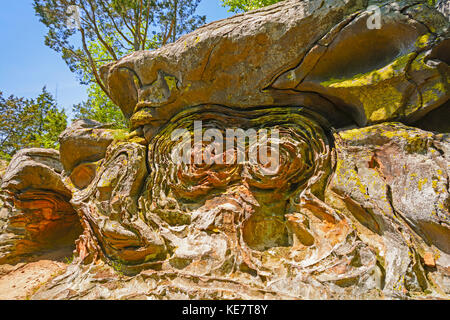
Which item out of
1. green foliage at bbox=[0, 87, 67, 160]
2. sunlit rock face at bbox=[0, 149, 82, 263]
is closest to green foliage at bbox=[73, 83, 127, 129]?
green foliage at bbox=[0, 87, 67, 160]

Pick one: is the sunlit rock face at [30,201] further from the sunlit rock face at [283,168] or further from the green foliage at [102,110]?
the green foliage at [102,110]

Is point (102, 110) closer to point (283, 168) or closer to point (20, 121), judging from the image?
point (20, 121)

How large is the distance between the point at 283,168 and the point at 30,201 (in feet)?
20.0

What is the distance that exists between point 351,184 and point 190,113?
3292 mm

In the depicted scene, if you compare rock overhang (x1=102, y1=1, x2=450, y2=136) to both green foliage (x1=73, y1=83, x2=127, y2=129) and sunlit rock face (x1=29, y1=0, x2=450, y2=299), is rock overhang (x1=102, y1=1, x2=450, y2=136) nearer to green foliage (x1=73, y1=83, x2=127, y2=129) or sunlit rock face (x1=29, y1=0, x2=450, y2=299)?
sunlit rock face (x1=29, y1=0, x2=450, y2=299)

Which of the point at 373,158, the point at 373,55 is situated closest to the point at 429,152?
the point at 373,158

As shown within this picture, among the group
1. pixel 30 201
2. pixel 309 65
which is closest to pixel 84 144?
pixel 30 201

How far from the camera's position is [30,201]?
20.4 feet

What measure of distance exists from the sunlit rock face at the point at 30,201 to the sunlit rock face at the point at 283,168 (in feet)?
4.03

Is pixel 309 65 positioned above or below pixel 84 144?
above

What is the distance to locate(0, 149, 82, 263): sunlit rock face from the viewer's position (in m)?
6.06
